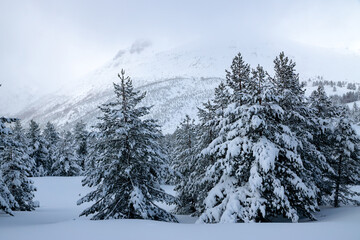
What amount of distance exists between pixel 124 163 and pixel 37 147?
37.9 m

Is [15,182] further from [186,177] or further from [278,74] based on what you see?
[278,74]

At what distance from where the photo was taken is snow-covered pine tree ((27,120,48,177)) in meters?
43.4

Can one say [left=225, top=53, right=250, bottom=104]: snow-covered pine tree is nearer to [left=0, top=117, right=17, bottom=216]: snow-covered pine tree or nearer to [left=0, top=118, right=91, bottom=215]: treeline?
[left=0, top=117, right=17, bottom=216]: snow-covered pine tree

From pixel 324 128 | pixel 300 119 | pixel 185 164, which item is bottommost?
pixel 185 164

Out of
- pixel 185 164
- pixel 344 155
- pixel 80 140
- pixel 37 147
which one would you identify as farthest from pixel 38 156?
pixel 344 155

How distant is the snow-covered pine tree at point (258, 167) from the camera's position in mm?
9914

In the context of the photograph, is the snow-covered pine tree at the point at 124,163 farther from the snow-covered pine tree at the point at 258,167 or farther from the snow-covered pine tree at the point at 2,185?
the snow-covered pine tree at the point at 2,185

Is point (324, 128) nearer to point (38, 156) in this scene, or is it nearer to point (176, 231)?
point (176, 231)

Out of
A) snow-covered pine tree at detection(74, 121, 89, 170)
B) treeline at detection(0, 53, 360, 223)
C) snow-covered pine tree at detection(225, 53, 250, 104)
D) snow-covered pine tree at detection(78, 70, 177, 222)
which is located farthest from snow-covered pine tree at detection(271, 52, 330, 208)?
snow-covered pine tree at detection(74, 121, 89, 170)

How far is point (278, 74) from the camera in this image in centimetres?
1499

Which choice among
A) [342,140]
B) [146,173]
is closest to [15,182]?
[146,173]

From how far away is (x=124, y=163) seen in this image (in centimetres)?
1245

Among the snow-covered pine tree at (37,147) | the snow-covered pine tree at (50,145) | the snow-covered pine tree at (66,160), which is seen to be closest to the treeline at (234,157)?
the snow-covered pine tree at (66,160)

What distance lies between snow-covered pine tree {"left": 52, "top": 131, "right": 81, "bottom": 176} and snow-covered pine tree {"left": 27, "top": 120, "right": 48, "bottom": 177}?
237 centimetres
